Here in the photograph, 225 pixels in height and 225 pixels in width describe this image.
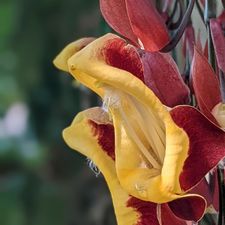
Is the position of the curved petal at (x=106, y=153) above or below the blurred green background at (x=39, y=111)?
above

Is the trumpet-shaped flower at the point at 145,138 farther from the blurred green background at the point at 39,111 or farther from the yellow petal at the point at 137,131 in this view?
the blurred green background at the point at 39,111

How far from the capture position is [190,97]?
0.53 metres

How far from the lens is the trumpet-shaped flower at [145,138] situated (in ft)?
1.55

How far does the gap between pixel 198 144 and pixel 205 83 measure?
0.04 m

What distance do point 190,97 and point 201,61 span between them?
3 cm

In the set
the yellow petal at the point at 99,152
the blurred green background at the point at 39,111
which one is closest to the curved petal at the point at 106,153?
the yellow petal at the point at 99,152

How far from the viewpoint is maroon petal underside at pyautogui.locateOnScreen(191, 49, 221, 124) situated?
0.51m

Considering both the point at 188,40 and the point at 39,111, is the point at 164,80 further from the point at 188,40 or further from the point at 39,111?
the point at 39,111

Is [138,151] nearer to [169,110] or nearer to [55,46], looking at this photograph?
[169,110]

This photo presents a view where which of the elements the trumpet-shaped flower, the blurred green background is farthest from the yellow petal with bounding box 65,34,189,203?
the blurred green background

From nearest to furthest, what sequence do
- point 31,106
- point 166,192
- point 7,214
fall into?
point 166,192 < point 7,214 < point 31,106

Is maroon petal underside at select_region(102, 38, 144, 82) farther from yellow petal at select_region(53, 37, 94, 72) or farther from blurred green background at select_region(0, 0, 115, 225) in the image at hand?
blurred green background at select_region(0, 0, 115, 225)

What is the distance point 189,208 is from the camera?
493 millimetres

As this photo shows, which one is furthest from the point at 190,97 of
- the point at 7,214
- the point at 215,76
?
the point at 7,214
